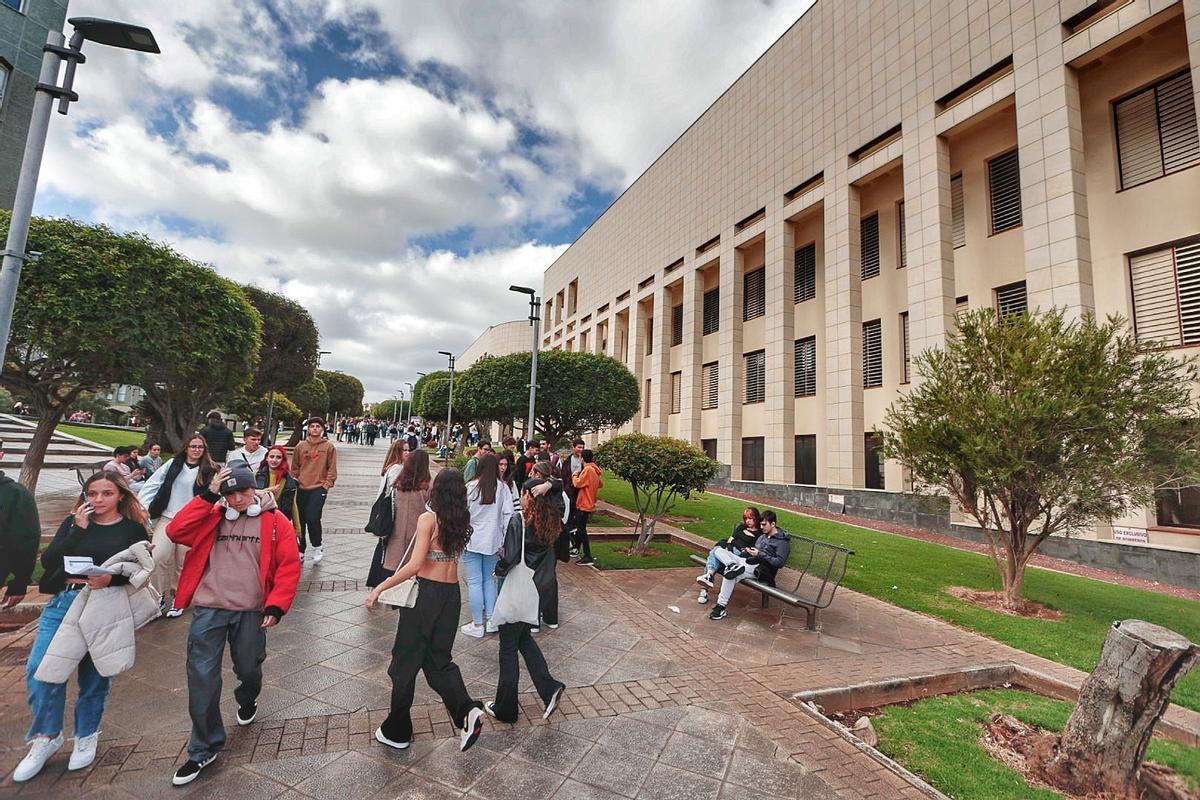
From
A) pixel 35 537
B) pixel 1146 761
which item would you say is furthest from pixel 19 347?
pixel 1146 761

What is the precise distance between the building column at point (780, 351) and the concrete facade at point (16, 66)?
1140 inches

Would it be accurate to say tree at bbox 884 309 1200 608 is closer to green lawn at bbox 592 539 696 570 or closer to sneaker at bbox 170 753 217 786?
green lawn at bbox 592 539 696 570

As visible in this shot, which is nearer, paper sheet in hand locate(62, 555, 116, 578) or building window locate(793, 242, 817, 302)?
paper sheet in hand locate(62, 555, 116, 578)

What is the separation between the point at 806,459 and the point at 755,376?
5050 mm

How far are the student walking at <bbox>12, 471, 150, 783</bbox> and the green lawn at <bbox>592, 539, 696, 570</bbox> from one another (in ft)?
21.2

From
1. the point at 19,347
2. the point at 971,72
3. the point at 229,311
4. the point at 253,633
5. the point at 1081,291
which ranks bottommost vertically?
the point at 253,633

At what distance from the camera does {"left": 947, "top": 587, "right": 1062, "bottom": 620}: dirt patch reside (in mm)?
7352

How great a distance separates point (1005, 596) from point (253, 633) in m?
9.49

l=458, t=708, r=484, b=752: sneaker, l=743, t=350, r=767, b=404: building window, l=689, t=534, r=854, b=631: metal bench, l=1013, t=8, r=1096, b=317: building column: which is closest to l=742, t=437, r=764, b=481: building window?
l=743, t=350, r=767, b=404: building window

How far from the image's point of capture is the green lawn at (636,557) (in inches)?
351

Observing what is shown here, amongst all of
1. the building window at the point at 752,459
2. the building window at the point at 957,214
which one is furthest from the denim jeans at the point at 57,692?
the building window at the point at 752,459

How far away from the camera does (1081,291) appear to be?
12500 millimetres

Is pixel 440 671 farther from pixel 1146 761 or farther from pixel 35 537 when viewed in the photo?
pixel 1146 761

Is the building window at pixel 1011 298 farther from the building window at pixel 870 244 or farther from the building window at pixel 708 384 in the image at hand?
the building window at pixel 708 384
